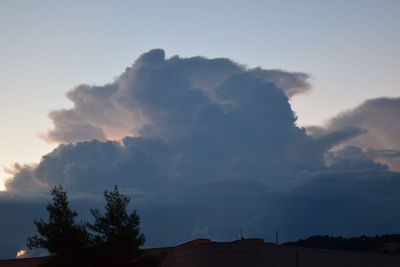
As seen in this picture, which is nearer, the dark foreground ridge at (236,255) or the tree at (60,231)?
the tree at (60,231)

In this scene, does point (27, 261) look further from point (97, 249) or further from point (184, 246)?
point (97, 249)

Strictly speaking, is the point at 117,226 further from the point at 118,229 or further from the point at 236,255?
the point at 236,255

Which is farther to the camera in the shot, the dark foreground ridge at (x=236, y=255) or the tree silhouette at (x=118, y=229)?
the dark foreground ridge at (x=236, y=255)

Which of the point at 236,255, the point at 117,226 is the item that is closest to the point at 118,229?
the point at 117,226

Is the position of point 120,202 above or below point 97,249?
above

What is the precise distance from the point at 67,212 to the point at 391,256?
8970 centimetres

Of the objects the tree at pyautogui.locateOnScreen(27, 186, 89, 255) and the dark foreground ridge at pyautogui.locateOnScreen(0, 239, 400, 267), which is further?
the dark foreground ridge at pyautogui.locateOnScreen(0, 239, 400, 267)

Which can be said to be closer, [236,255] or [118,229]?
[118,229]

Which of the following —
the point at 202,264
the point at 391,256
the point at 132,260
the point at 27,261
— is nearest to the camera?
the point at 132,260

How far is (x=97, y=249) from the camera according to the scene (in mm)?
82188

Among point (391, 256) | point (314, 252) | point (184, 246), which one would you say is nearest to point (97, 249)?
point (184, 246)

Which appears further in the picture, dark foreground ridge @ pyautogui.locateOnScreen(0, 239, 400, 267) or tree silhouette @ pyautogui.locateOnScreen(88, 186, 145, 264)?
dark foreground ridge @ pyautogui.locateOnScreen(0, 239, 400, 267)

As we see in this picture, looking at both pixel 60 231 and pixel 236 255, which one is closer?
pixel 60 231

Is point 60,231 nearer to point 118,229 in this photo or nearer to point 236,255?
point 118,229
